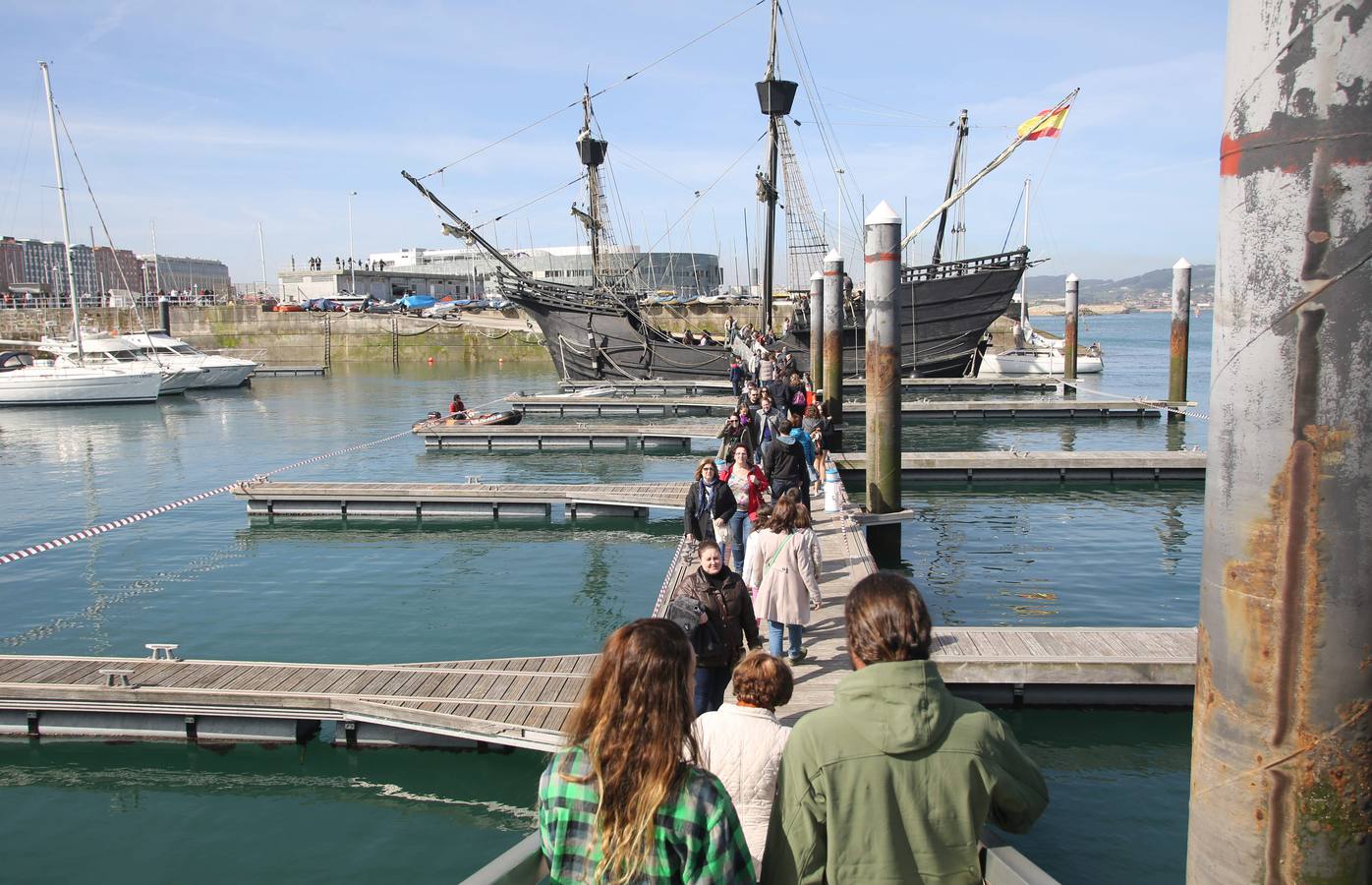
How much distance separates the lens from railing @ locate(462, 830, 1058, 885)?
2.83 meters

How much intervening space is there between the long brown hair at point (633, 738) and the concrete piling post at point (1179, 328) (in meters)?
28.9

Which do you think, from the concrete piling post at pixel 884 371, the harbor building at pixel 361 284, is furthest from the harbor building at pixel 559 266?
the concrete piling post at pixel 884 371

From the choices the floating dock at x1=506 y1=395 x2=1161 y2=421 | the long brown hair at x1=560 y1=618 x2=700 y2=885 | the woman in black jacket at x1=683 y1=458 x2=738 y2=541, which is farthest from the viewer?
the floating dock at x1=506 y1=395 x2=1161 y2=421

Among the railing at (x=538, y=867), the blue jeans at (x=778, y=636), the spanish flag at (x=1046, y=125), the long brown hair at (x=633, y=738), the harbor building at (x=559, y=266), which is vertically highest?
the harbor building at (x=559, y=266)

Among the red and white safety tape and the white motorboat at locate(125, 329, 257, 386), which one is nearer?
the red and white safety tape

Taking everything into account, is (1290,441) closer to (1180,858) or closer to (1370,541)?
(1370,541)

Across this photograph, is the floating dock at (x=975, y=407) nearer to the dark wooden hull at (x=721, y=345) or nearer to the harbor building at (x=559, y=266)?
the dark wooden hull at (x=721, y=345)

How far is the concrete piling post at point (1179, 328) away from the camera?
91.7 feet

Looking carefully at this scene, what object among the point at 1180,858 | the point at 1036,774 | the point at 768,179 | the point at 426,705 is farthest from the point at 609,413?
the point at 1036,774

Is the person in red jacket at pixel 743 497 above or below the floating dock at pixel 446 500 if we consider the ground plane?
above

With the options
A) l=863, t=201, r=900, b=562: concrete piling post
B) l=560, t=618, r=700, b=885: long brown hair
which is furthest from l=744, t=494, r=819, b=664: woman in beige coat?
l=863, t=201, r=900, b=562: concrete piling post

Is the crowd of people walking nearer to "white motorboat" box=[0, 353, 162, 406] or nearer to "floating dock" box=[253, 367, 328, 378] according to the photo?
"white motorboat" box=[0, 353, 162, 406]

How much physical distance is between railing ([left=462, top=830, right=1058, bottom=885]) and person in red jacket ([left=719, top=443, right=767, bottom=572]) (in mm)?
6217

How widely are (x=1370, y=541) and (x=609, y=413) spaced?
102 feet
